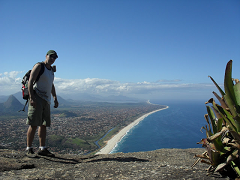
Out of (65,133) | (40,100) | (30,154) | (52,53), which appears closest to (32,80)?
(40,100)

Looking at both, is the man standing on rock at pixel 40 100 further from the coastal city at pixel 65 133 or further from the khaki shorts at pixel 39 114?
the coastal city at pixel 65 133

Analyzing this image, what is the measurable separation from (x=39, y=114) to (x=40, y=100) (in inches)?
14.5

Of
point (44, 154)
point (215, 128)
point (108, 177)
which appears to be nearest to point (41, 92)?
point (44, 154)

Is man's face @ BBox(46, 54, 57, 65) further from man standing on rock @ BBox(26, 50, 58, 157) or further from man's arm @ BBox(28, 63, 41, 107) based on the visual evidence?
man's arm @ BBox(28, 63, 41, 107)

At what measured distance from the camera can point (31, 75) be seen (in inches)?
155

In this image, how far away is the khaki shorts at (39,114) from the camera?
3949 mm

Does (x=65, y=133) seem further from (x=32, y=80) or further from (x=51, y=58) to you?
(x=32, y=80)

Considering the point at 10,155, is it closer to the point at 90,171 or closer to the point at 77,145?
the point at 90,171

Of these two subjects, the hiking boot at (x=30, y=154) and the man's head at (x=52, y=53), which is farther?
the man's head at (x=52, y=53)

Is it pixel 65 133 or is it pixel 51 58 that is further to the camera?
pixel 65 133

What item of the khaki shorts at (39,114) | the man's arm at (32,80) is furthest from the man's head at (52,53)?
the khaki shorts at (39,114)

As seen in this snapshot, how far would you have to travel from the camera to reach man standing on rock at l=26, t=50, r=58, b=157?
12.9ft

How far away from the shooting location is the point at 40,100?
416 centimetres

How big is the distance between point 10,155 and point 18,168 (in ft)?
Result: 4.88
